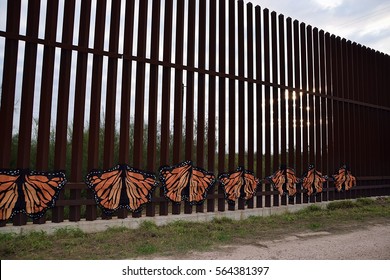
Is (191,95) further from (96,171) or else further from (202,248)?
(202,248)

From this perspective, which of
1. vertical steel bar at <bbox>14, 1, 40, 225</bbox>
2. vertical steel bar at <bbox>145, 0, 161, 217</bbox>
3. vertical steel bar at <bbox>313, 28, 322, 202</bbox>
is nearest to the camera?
vertical steel bar at <bbox>14, 1, 40, 225</bbox>

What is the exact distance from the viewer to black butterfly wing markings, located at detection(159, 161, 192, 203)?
8.05 meters

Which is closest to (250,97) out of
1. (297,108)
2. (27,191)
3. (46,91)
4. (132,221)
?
(297,108)

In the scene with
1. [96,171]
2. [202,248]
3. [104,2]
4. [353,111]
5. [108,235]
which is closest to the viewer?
[202,248]

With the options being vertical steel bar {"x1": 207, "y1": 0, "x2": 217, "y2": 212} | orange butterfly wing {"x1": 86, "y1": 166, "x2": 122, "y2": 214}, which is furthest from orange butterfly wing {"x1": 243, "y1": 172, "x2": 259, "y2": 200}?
orange butterfly wing {"x1": 86, "y1": 166, "x2": 122, "y2": 214}

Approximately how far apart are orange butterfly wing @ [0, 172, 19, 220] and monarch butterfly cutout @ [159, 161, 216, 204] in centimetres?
298

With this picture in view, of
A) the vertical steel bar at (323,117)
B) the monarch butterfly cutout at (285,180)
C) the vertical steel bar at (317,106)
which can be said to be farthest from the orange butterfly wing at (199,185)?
the vertical steel bar at (323,117)

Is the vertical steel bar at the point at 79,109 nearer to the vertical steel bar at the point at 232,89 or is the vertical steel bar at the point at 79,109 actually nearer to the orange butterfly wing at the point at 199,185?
the orange butterfly wing at the point at 199,185

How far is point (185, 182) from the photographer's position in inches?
331

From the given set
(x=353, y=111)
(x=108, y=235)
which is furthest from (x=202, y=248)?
(x=353, y=111)

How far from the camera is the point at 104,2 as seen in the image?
25.0ft

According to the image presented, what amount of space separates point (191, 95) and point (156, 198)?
2.64 m

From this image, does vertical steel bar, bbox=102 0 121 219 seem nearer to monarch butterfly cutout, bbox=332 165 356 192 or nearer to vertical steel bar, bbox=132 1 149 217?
vertical steel bar, bbox=132 1 149 217

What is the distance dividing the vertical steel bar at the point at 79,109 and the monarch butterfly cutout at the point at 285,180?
5478 millimetres
